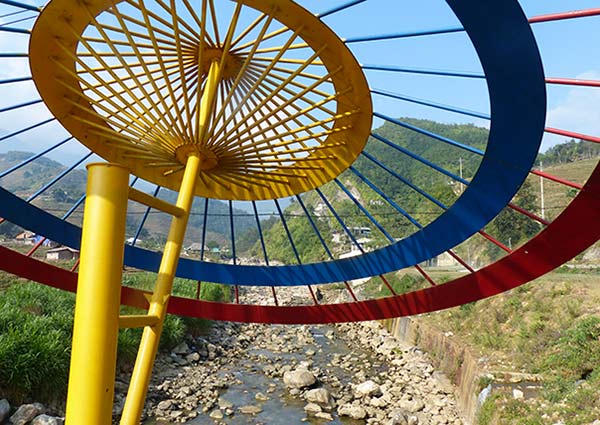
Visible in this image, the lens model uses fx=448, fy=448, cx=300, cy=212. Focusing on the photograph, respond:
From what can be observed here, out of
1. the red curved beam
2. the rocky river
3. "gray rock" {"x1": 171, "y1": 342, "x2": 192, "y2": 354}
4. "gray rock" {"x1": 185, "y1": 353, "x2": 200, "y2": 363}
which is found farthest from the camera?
"gray rock" {"x1": 171, "y1": 342, "x2": 192, "y2": 354}

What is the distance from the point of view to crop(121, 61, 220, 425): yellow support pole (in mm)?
5492

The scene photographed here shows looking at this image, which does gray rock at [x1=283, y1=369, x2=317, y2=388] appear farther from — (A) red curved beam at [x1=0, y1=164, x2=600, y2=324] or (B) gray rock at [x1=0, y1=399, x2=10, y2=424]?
(B) gray rock at [x1=0, y1=399, x2=10, y2=424]

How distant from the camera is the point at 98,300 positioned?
14.9 ft

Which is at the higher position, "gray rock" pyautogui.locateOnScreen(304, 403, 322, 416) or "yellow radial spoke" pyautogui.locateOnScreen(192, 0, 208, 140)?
"yellow radial spoke" pyautogui.locateOnScreen(192, 0, 208, 140)

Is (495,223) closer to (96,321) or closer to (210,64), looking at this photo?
(210,64)

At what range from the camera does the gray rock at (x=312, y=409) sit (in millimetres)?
19562

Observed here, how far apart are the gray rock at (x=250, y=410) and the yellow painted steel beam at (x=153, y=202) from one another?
1580 centimetres

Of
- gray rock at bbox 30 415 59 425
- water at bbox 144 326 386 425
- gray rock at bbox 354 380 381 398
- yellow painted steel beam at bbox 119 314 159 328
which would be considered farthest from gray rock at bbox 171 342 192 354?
yellow painted steel beam at bbox 119 314 159 328

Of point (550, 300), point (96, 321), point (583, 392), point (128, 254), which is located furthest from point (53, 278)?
point (550, 300)

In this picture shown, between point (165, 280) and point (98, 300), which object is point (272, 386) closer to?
point (165, 280)

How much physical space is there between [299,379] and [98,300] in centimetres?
1985

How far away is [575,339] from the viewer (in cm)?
1524

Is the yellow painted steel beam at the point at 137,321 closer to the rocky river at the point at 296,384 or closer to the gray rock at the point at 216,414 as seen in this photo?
the rocky river at the point at 296,384

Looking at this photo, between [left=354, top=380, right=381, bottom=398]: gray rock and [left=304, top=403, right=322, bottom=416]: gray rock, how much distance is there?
8.22 ft
